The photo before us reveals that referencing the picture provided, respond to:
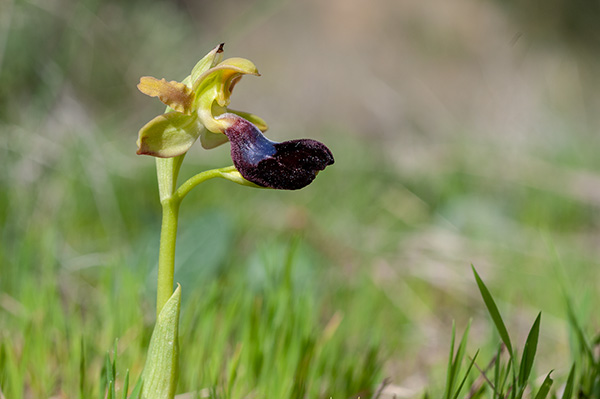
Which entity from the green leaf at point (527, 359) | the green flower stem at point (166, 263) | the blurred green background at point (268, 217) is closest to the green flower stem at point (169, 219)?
the green flower stem at point (166, 263)

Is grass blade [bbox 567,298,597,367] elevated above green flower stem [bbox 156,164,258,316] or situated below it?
below

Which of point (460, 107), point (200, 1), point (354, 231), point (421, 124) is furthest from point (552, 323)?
point (200, 1)

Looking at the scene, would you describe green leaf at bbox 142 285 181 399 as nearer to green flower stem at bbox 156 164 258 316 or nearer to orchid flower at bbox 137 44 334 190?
green flower stem at bbox 156 164 258 316

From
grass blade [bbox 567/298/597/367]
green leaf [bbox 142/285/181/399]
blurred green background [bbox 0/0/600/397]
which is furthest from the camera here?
blurred green background [bbox 0/0/600/397]

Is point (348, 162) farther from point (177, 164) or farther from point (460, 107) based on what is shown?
point (460, 107)

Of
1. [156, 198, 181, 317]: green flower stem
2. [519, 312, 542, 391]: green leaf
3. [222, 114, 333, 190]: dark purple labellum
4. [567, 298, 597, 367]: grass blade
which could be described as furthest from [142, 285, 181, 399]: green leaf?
[567, 298, 597, 367]: grass blade

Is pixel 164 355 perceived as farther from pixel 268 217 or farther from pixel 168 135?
pixel 268 217

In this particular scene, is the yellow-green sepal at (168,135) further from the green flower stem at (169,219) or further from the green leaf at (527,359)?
the green leaf at (527,359)
